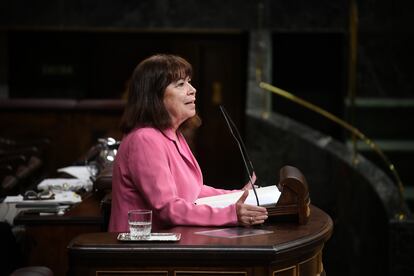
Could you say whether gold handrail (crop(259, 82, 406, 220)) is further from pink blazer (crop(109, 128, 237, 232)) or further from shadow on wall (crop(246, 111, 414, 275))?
pink blazer (crop(109, 128, 237, 232))

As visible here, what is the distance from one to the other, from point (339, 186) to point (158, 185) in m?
4.91

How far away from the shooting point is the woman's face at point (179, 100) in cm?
359

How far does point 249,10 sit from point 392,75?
1889mm

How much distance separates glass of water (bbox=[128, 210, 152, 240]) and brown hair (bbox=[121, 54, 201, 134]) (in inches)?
19.8

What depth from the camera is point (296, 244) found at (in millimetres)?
3168

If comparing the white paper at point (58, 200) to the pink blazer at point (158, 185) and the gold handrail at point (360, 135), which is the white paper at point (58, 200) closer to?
the pink blazer at point (158, 185)

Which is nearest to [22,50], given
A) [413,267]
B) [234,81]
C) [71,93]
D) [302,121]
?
[71,93]

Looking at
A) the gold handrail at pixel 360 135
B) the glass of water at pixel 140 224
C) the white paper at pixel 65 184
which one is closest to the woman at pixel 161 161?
the glass of water at pixel 140 224

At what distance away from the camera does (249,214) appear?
11.1 feet

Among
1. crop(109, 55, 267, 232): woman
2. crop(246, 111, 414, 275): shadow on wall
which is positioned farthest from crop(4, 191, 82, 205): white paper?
crop(246, 111, 414, 275): shadow on wall

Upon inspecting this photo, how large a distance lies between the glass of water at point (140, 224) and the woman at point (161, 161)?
203mm

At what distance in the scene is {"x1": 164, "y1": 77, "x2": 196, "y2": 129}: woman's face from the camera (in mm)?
3586

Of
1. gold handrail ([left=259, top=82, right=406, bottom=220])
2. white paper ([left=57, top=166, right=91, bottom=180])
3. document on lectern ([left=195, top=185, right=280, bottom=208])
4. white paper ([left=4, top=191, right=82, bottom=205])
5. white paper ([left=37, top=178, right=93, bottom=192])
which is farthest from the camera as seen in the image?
gold handrail ([left=259, top=82, right=406, bottom=220])

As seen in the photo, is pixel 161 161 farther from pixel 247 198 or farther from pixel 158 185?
pixel 247 198
